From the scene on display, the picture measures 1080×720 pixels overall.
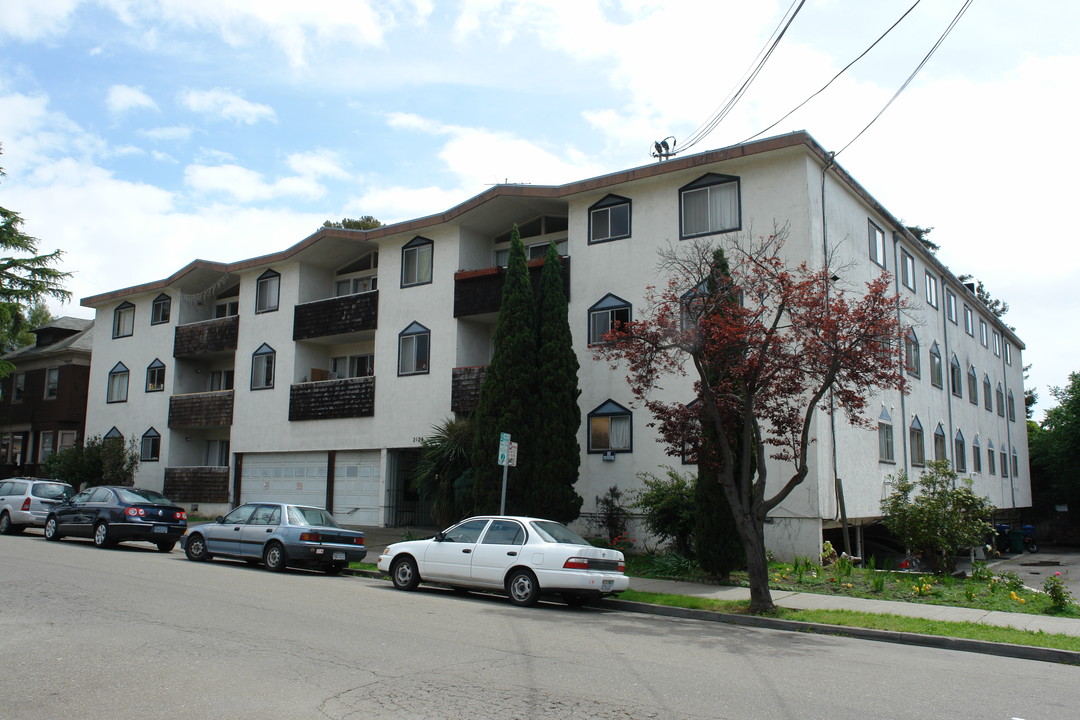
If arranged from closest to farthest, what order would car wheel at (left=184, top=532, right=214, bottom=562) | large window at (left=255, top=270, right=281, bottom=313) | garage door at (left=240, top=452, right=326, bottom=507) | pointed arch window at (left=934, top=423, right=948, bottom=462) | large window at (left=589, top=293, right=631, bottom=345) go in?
car wheel at (left=184, top=532, right=214, bottom=562) → large window at (left=589, top=293, right=631, bottom=345) → pointed arch window at (left=934, top=423, right=948, bottom=462) → garage door at (left=240, top=452, right=326, bottom=507) → large window at (left=255, top=270, right=281, bottom=313)

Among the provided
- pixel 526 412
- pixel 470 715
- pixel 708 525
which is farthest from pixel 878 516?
pixel 470 715

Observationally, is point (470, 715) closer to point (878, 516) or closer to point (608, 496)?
point (608, 496)

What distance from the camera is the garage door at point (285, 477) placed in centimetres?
2962

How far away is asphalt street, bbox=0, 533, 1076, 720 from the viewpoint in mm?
6953

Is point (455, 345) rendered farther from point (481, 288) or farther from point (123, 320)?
point (123, 320)

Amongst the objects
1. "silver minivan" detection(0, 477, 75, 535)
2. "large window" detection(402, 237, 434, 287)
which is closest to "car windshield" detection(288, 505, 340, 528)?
"silver minivan" detection(0, 477, 75, 535)

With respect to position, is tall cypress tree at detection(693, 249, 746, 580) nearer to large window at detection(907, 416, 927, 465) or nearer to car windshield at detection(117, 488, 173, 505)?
large window at detection(907, 416, 927, 465)

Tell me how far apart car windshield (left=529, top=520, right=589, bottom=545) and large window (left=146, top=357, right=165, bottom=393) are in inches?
985

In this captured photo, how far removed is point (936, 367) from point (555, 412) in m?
15.6

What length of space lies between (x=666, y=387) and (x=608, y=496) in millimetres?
3133

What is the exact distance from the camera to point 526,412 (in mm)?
21031

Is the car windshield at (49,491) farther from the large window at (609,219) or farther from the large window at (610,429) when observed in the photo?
the large window at (609,219)

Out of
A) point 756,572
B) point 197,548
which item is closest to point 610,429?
point 756,572

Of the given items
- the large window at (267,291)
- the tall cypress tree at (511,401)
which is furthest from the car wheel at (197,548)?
the large window at (267,291)
